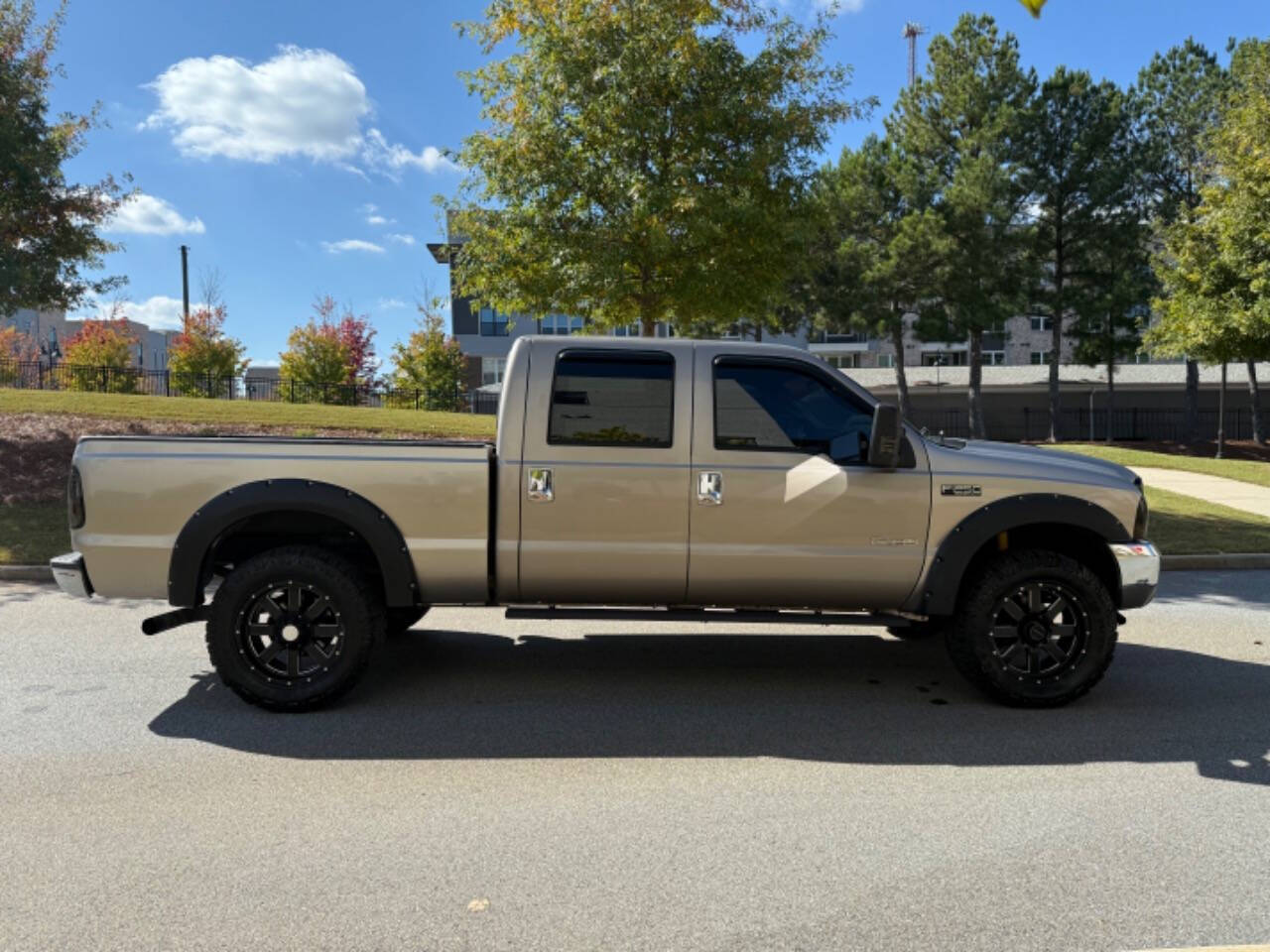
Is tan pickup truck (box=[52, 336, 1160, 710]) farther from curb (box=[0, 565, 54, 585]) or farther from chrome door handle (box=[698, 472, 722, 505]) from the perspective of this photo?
curb (box=[0, 565, 54, 585])

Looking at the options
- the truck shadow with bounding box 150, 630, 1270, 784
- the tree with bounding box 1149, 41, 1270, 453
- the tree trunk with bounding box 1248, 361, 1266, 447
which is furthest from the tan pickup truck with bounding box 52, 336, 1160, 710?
the tree trunk with bounding box 1248, 361, 1266, 447

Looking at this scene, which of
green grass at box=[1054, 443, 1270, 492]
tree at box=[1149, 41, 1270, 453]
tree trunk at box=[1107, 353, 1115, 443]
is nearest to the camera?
green grass at box=[1054, 443, 1270, 492]

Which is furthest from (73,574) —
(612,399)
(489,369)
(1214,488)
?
(489,369)

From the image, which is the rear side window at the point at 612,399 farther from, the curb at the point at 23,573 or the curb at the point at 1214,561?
the curb at the point at 1214,561

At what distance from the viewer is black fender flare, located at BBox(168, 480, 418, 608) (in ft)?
16.1

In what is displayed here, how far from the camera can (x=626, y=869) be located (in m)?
3.34

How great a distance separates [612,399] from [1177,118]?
38714 millimetres

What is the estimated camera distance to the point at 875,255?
33438 millimetres

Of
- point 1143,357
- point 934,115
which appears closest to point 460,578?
point 934,115

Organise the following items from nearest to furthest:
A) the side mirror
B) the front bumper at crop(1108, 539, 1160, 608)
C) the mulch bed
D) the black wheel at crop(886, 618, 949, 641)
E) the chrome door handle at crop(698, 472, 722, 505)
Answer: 1. the side mirror
2. the chrome door handle at crop(698, 472, 722, 505)
3. the front bumper at crop(1108, 539, 1160, 608)
4. the black wheel at crop(886, 618, 949, 641)
5. the mulch bed

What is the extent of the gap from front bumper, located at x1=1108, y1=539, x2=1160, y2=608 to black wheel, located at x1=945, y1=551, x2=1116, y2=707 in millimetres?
158

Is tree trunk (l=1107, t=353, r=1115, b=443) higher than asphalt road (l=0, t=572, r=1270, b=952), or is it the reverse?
tree trunk (l=1107, t=353, r=1115, b=443)

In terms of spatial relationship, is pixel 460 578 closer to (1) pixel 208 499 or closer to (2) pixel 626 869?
(1) pixel 208 499

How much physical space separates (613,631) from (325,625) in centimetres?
257
